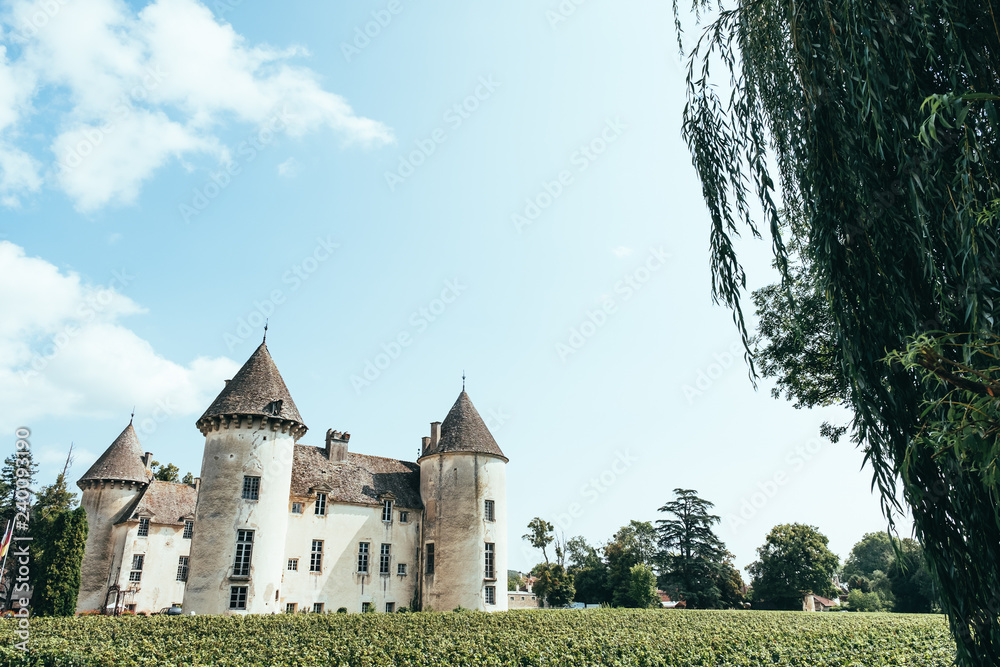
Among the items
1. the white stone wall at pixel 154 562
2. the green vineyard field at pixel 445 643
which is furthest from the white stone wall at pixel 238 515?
the white stone wall at pixel 154 562

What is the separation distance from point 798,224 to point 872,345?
102 inches

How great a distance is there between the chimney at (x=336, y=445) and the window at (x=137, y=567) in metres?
12.4

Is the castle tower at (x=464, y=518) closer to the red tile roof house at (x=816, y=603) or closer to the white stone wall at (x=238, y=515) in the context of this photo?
the white stone wall at (x=238, y=515)

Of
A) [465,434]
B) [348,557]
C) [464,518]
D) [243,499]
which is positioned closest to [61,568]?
[243,499]

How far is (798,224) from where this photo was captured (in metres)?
7.13

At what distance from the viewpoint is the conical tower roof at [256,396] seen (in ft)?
93.5

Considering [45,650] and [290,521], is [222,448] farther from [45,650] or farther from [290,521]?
[45,650]

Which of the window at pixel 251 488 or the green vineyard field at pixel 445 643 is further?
the window at pixel 251 488

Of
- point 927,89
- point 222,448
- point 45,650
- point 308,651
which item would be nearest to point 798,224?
point 927,89

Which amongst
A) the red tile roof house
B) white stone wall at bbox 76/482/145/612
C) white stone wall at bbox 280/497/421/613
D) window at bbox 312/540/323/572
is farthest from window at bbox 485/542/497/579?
the red tile roof house

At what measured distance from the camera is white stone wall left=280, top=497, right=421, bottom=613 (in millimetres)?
31750

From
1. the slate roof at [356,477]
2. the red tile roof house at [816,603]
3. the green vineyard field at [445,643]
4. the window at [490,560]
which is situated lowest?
the red tile roof house at [816,603]

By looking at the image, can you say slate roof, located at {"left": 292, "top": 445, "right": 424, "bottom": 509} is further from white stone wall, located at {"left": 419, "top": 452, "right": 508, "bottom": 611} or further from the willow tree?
the willow tree

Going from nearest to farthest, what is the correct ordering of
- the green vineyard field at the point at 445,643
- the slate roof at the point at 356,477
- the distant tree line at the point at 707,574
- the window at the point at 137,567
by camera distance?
the green vineyard field at the point at 445,643, the slate roof at the point at 356,477, the window at the point at 137,567, the distant tree line at the point at 707,574
